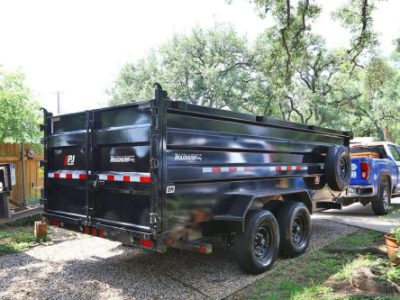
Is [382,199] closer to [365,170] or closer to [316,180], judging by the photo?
[365,170]

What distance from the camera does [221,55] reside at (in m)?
30.5

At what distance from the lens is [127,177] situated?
4.76 m

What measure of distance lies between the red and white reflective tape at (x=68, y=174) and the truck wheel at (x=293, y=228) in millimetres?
2937

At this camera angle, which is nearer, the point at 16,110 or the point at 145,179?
the point at 145,179

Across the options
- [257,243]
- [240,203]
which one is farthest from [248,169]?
[257,243]

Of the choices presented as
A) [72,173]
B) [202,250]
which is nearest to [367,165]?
[202,250]

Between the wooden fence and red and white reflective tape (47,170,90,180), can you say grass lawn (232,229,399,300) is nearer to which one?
red and white reflective tape (47,170,90,180)

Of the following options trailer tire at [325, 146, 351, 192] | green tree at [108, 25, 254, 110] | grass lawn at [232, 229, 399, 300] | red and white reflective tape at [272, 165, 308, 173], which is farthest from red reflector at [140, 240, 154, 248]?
green tree at [108, 25, 254, 110]

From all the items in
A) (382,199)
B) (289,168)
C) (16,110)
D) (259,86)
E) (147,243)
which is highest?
(259,86)

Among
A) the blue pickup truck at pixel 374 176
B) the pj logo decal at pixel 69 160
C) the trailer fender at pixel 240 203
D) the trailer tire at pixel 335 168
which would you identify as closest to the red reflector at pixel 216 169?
the trailer fender at pixel 240 203

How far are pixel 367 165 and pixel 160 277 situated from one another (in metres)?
6.48

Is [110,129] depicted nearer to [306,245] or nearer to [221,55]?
[306,245]

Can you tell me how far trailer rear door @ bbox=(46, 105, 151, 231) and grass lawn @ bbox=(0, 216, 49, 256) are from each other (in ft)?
4.30

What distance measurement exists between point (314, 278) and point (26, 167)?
7.56 m
